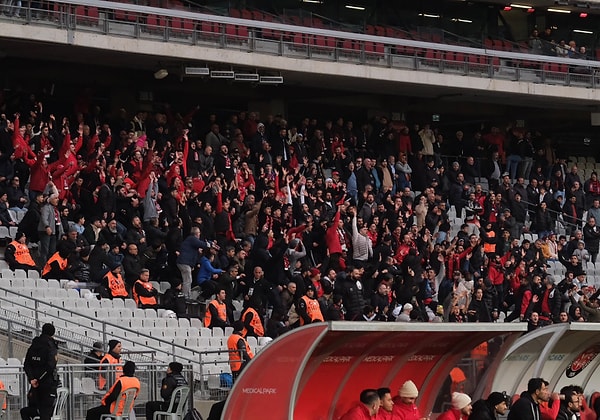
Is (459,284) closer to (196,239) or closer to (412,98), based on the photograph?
(196,239)

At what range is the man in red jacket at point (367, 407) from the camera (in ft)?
50.4

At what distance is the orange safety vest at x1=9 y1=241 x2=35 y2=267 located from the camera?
76.6ft

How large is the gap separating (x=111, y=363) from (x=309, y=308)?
5.42 m

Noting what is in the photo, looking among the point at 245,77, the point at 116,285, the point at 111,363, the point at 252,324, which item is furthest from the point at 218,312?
the point at 245,77

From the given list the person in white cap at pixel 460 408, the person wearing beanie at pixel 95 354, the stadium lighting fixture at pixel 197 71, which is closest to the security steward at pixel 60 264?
the person wearing beanie at pixel 95 354

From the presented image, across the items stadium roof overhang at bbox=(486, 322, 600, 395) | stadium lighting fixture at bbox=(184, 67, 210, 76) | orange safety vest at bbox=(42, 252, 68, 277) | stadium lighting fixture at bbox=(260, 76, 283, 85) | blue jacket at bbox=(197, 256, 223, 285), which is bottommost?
stadium roof overhang at bbox=(486, 322, 600, 395)

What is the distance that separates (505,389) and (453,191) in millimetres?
14828

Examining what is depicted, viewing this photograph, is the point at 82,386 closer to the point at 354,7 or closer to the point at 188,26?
the point at 188,26

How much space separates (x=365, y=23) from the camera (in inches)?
1398

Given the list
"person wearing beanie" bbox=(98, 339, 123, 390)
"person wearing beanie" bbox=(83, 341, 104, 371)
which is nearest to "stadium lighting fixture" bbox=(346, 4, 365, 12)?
"person wearing beanie" bbox=(83, 341, 104, 371)

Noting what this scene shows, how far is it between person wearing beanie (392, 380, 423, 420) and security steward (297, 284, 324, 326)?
7299mm

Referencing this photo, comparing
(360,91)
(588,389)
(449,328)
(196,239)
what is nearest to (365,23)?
(360,91)

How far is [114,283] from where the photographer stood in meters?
23.5

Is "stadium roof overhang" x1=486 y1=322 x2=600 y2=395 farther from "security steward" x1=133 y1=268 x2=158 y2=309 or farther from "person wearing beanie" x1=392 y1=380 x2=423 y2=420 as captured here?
"security steward" x1=133 y1=268 x2=158 y2=309
